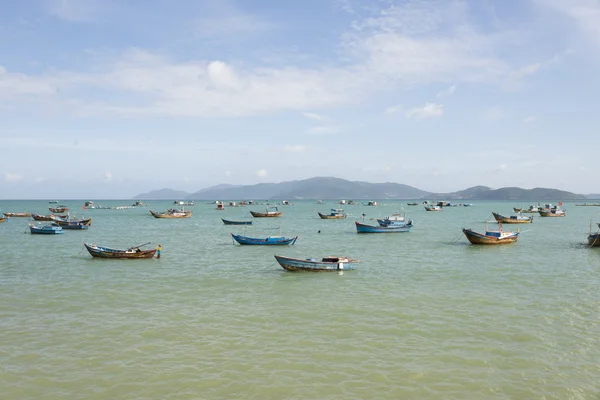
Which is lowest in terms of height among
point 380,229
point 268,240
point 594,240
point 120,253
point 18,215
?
point 120,253

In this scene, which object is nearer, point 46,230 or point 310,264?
point 310,264

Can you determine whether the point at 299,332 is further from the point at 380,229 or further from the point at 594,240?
the point at 380,229

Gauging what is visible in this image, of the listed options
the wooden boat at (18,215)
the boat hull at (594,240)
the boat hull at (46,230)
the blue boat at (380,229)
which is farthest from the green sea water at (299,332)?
the wooden boat at (18,215)

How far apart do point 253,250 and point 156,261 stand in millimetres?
10998

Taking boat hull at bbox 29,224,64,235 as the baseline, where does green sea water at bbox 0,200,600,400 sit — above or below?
below

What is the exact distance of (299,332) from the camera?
18.6 m

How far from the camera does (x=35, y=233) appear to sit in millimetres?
64812

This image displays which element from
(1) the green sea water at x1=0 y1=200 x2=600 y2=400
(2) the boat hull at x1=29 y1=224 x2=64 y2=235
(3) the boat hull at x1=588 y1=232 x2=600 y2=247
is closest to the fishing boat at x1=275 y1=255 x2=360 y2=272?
(1) the green sea water at x1=0 y1=200 x2=600 y2=400

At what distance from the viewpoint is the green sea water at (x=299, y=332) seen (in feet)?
45.3

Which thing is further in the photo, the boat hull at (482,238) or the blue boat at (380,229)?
the blue boat at (380,229)

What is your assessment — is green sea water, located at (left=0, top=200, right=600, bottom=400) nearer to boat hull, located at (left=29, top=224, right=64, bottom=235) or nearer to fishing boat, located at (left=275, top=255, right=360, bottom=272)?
fishing boat, located at (left=275, top=255, right=360, bottom=272)

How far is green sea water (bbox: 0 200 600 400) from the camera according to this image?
45.3 feet

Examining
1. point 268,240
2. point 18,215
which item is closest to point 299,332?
point 268,240

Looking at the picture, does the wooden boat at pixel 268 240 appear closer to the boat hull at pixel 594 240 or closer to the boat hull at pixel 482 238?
the boat hull at pixel 482 238
